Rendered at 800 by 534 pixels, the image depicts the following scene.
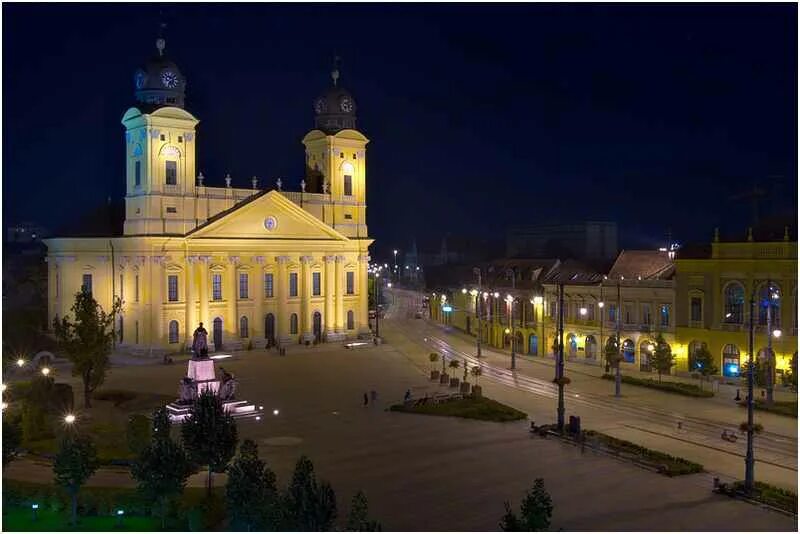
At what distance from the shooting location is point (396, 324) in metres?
95.6

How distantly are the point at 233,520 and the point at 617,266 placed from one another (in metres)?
47.3

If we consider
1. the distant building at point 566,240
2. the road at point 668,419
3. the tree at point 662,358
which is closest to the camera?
the road at point 668,419

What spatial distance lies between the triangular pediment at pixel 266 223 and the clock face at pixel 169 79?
11.2m

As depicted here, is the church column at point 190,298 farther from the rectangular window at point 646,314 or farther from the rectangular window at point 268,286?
the rectangular window at point 646,314

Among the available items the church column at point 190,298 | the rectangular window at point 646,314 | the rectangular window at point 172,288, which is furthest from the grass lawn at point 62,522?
the rectangular window at point 646,314

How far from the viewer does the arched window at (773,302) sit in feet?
167

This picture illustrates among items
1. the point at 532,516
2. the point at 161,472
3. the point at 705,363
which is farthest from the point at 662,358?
the point at 161,472

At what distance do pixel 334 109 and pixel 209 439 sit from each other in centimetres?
5585

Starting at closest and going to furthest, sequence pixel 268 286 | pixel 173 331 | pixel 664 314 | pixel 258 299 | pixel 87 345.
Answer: pixel 87 345
pixel 664 314
pixel 173 331
pixel 258 299
pixel 268 286

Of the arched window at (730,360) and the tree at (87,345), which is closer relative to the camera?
the tree at (87,345)

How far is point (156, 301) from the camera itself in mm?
65250

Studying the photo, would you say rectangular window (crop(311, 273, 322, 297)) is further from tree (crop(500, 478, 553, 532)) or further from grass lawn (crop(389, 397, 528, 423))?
tree (crop(500, 478, 553, 532))

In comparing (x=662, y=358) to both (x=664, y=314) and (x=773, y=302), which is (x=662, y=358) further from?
(x=773, y=302)

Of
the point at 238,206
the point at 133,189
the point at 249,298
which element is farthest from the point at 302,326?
the point at 133,189
